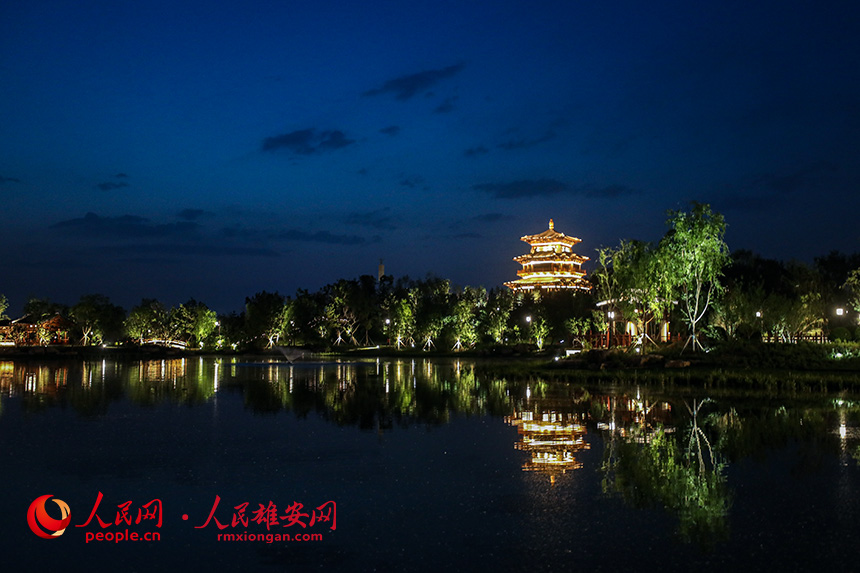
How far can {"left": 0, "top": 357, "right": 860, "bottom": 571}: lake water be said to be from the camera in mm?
8203

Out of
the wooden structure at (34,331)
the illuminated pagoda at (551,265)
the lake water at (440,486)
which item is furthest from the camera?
the illuminated pagoda at (551,265)

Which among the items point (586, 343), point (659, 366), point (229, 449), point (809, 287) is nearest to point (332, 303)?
point (586, 343)

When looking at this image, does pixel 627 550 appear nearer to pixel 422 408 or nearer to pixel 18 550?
pixel 18 550

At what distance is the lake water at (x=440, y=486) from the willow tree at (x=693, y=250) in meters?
16.3

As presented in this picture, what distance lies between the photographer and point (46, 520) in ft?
31.4

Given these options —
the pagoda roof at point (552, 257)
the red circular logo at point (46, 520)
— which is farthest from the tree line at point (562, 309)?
the red circular logo at point (46, 520)

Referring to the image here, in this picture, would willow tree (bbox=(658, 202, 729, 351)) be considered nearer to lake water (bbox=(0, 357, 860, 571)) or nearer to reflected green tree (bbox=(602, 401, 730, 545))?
lake water (bbox=(0, 357, 860, 571))

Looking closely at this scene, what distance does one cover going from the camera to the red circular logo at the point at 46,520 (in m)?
9.13

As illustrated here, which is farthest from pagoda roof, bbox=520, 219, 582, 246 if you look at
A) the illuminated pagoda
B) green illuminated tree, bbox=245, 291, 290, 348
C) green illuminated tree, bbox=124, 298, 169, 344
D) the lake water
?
the lake water

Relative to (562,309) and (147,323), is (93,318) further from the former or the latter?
(562,309)

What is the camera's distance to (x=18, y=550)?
8414 mm

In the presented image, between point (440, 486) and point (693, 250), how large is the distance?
1206 inches

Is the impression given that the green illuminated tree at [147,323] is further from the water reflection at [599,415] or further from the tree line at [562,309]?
the water reflection at [599,415]

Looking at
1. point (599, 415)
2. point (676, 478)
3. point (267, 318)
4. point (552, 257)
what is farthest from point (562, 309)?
point (676, 478)
